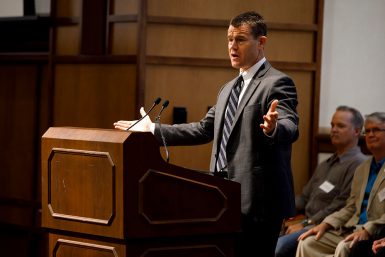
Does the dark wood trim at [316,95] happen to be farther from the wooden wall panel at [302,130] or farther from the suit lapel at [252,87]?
the suit lapel at [252,87]

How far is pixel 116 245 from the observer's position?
2686 mm

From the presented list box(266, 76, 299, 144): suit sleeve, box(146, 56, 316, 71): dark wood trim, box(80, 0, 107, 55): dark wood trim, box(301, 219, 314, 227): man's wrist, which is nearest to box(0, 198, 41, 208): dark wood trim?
box(80, 0, 107, 55): dark wood trim

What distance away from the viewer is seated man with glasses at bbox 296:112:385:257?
14.1 ft

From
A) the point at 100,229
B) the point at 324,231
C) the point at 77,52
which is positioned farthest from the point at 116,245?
the point at 77,52

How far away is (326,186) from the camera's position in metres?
4.82

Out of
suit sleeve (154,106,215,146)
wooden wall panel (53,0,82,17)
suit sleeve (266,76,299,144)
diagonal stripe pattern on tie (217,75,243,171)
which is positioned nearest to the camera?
suit sleeve (266,76,299,144)

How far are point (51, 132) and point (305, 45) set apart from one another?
2.85 metres

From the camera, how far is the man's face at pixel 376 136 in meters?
4.39

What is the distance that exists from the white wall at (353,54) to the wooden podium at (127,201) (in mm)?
2834

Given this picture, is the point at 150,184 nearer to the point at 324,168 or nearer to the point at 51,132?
the point at 51,132

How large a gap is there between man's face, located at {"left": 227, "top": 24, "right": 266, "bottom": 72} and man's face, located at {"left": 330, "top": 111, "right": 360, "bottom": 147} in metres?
1.87

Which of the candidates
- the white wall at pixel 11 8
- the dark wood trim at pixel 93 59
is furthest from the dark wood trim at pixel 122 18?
the white wall at pixel 11 8

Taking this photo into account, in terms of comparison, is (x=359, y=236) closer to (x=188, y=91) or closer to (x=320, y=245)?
(x=320, y=245)

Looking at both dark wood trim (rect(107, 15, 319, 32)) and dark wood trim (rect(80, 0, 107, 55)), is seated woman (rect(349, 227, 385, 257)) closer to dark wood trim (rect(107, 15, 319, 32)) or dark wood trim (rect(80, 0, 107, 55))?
dark wood trim (rect(107, 15, 319, 32))
